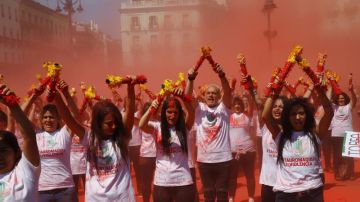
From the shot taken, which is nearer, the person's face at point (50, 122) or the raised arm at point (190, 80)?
the person's face at point (50, 122)

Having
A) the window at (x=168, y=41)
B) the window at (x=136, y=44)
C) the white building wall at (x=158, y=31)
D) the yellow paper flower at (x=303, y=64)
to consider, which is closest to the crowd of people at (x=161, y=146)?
the yellow paper flower at (x=303, y=64)

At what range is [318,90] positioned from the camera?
14.1ft

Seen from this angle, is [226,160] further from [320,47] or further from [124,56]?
[124,56]

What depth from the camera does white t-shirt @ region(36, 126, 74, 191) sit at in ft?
16.0

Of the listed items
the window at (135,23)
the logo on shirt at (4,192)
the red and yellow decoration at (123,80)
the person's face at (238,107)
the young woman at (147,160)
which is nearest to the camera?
the logo on shirt at (4,192)

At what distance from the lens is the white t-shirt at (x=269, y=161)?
5.30 m

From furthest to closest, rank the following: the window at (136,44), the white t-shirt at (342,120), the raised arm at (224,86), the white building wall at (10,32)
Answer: the window at (136,44) < the white building wall at (10,32) < the white t-shirt at (342,120) < the raised arm at (224,86)

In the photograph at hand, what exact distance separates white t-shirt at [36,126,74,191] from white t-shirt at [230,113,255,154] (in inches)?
146

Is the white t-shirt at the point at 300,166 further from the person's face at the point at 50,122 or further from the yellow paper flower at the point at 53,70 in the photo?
the person's face at the point at 50,122

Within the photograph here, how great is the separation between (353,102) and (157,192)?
19.7ft

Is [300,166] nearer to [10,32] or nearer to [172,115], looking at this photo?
[172,115]

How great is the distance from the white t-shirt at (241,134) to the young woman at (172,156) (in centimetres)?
307

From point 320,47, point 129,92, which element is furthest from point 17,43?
point 129,92

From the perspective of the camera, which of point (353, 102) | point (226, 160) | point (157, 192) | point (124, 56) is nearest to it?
point (157, 192)
